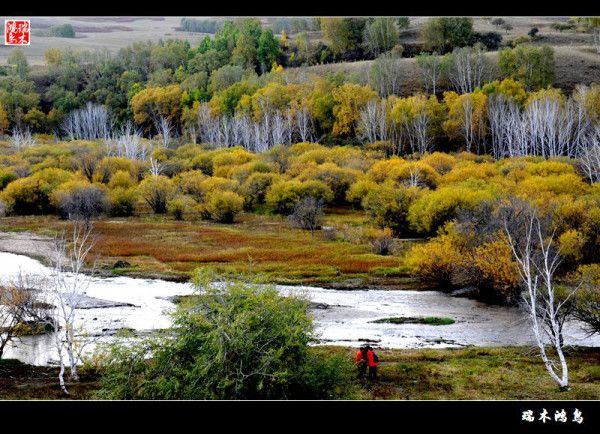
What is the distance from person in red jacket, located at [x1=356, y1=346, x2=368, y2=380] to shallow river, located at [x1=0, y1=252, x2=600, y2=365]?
1033 mm

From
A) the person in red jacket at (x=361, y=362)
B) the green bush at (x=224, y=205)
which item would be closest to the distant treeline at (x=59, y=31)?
the green bush at (x=224, y=205)

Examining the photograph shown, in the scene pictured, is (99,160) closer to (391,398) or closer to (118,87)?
(118,87)

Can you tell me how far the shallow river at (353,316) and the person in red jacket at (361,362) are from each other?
1.03 meters

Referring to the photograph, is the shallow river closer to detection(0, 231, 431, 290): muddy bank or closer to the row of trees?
detection(0, 231, 431, 290): muddy bank

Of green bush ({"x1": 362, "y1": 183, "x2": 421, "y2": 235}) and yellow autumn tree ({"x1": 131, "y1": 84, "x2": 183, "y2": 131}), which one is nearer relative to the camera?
green bush ({"x1": 362, "y1": 183, "x2": 421, "y2": 235})

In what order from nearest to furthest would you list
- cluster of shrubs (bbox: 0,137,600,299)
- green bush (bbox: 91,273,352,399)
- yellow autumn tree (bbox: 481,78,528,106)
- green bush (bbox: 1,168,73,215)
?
1. green bush (bbox: 91,273,352,399)
2. cluster of shrubs (bbox: 0,137,600,299)
3. green bush (bbox: 1,168,73,215)
4. yellow autumn tree (bbox: 481,78,528,106)

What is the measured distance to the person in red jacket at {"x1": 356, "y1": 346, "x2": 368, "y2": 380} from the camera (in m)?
13.7

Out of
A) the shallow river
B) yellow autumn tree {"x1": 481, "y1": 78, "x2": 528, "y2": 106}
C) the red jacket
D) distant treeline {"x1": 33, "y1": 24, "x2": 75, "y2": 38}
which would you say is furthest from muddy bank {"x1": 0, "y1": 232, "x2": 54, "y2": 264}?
yellow autumn tree {"x1": 481, "y1": 78, "x2": 528, "y2": 106}

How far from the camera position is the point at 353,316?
51.8 ft

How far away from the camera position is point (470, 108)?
2212cm

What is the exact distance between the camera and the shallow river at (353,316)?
15055mm

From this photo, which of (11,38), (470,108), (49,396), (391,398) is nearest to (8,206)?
(11,38)

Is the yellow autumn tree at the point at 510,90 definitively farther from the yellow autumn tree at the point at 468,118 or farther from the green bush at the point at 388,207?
the green bush at the point at 388,207
